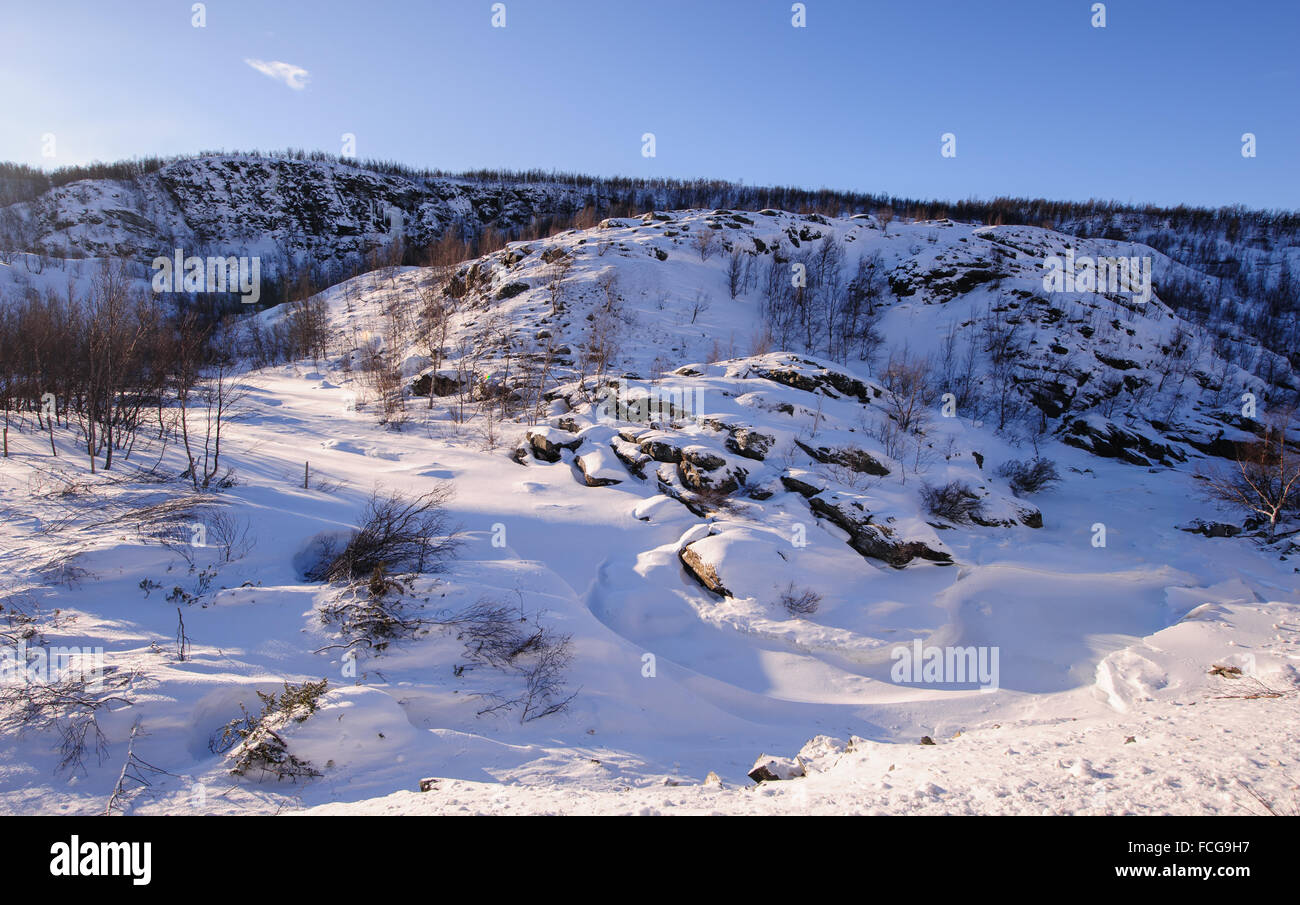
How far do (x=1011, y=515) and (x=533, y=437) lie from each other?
1259 centimetres

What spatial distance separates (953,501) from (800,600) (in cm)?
608

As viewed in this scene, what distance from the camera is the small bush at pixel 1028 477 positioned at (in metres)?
16.3

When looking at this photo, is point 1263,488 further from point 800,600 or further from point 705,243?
point 705,243

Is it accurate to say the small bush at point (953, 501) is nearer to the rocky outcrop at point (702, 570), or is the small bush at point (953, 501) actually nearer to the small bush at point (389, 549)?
the rocky outcrop at point (702, 570)

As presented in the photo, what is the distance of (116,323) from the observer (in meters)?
12.6

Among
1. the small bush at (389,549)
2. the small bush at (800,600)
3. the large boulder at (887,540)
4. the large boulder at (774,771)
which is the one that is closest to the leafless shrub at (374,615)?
the small bush at (389,549)

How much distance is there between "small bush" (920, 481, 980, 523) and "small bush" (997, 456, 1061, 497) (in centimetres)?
518

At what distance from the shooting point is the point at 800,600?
8781mm

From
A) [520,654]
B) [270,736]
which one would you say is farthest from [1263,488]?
[270,736]

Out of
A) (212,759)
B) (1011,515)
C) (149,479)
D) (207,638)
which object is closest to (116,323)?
(149,479)

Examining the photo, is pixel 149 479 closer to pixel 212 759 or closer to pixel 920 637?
pixel 212 759

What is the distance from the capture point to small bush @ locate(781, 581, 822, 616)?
8.66 metres

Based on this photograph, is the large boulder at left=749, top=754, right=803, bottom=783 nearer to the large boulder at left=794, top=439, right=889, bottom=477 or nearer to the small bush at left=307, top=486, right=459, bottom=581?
the small bush at left=307, top=486, right=459, bottom=581

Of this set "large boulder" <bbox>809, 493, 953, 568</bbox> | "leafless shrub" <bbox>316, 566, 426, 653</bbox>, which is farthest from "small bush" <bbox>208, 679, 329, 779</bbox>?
"large boulder" <bbox>809, 493, 953, 568</bbox>
